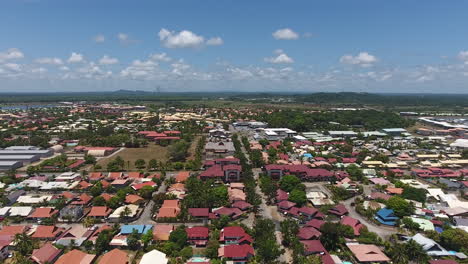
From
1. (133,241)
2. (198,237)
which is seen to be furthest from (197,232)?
(133,241)

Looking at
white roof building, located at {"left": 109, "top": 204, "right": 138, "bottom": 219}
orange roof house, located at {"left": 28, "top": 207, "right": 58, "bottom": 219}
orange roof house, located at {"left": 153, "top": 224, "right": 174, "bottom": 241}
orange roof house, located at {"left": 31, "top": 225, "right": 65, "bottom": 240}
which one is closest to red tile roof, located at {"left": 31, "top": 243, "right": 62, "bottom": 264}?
orange roof house, located at {"left": 31, "top": 225, "right": 65, "bottom": 240}

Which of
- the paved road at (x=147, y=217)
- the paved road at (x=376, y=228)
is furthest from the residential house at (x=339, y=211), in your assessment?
Result: the paved road at (x=147, y=217)

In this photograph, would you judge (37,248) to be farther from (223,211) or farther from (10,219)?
(223,211)

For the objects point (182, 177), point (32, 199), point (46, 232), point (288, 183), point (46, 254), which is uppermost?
point (288, 183)

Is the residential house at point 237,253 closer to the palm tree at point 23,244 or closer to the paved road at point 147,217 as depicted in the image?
the paved road at point 147,217

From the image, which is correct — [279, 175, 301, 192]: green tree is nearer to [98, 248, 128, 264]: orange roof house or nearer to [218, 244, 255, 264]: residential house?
[218, 244, 255, 264]: residential house

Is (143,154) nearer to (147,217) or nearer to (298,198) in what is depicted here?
(147,217)
